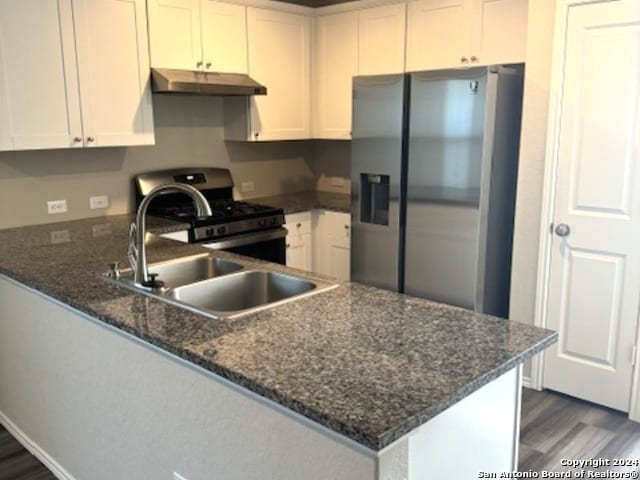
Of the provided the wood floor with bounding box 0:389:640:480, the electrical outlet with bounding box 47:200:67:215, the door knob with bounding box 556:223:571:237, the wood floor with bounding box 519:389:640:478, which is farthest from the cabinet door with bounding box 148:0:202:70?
the wood floor with bounding box 519:389:640:478

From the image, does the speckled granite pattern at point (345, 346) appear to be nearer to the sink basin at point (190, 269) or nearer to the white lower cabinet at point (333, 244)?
the sink basin at point (190, 269)

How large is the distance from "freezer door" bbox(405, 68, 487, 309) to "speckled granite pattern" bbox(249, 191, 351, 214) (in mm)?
875

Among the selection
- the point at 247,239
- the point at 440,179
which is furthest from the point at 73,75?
the point at 440,179

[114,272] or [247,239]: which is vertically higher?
[114,272]

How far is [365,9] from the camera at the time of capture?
4.17m

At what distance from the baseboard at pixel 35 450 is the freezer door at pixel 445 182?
216 cm

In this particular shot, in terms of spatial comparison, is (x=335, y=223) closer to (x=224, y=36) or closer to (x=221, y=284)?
(x=224, y=36)

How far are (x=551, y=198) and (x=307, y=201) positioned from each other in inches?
80.1

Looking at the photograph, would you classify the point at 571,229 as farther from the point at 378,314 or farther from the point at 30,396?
the point at 30,396

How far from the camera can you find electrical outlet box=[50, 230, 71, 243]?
3016 millimetres

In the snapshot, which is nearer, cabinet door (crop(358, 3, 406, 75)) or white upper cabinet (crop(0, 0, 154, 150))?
white upper cabinet (crop(0, 0, 154, 150))

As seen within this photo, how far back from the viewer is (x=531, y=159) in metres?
3.10

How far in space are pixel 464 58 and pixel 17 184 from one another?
291 centimetres

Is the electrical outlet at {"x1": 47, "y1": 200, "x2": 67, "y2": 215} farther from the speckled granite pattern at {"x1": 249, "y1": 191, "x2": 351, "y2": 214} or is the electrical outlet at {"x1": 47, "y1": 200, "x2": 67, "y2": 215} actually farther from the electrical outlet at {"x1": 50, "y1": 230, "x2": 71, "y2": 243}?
the speckled granite pattern at {"x1": 249, "y1": 191, "x2": 351, "y2": 214}
